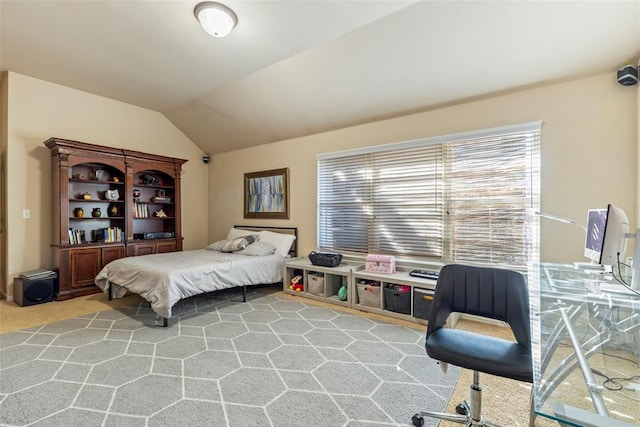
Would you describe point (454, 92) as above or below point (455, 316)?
above

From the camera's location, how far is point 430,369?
2.27 metres

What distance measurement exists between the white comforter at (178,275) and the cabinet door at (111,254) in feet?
2.24

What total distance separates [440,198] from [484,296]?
2.05 metres

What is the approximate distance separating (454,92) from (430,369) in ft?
9.26

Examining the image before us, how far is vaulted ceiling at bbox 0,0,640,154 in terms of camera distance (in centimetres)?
250

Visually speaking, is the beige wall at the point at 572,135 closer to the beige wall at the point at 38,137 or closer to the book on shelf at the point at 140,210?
the book on shelf at the point at 140,210

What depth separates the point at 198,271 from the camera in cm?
338

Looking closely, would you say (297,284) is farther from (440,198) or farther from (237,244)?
(440,198)

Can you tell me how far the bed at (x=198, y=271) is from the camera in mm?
3121

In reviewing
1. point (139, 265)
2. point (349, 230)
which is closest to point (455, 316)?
point (349, 230)

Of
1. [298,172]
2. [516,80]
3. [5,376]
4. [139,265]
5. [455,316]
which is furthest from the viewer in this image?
[298,172]

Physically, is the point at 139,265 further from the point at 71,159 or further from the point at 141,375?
the point at 71,159

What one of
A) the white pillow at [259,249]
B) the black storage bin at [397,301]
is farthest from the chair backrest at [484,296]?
the white pillow at [259,249]

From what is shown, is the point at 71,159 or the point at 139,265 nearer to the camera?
the point at 139,265
